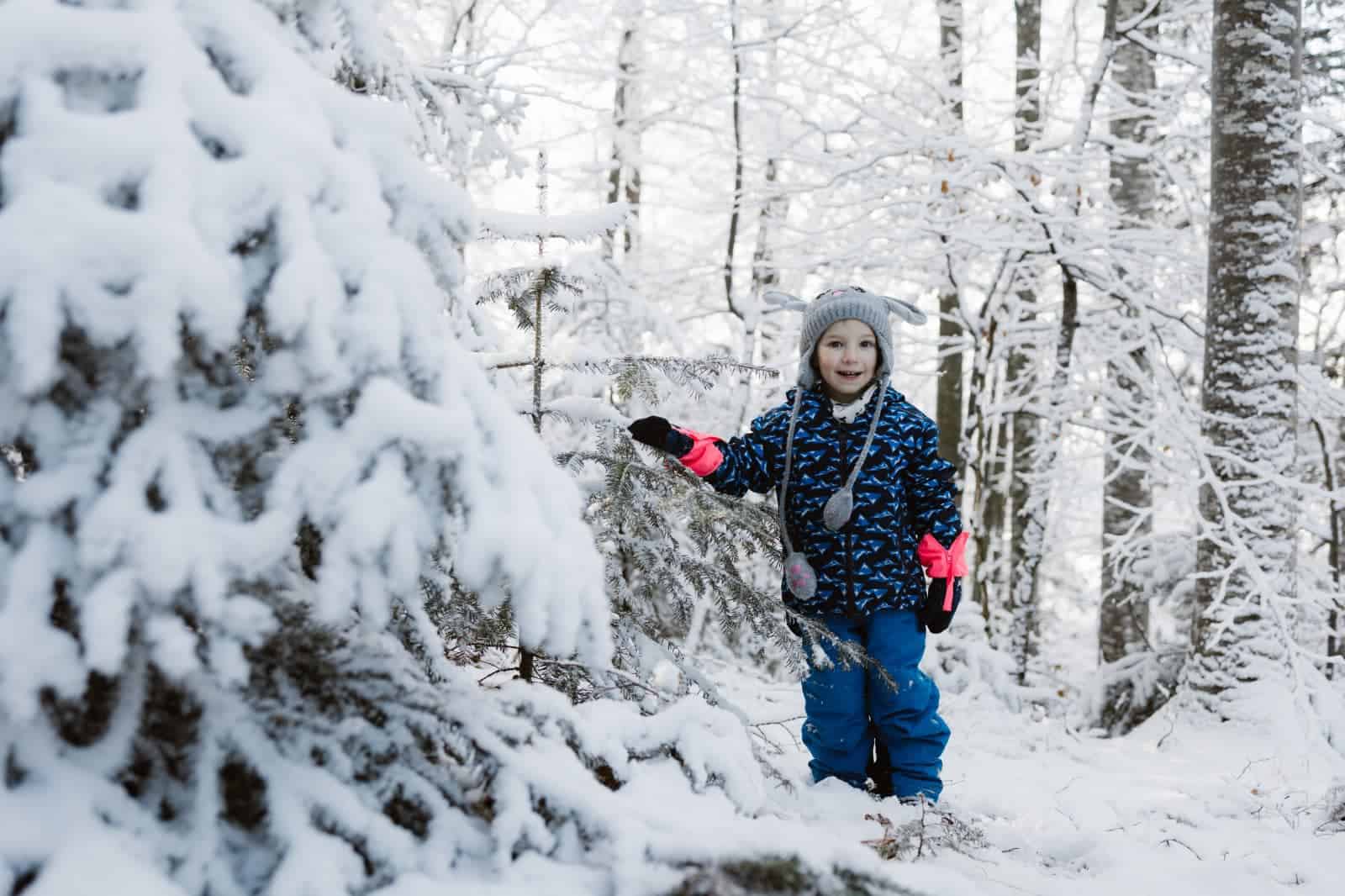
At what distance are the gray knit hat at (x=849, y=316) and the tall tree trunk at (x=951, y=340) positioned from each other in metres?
4.16

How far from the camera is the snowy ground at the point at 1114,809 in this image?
8.23 feet

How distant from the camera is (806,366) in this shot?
3.62 meters

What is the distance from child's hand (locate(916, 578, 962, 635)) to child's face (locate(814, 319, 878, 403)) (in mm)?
757

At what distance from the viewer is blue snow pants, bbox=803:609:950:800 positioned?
335 centimetres

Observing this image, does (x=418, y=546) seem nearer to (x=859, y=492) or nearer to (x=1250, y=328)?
(x=859, y=492)

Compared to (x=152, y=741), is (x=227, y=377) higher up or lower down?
higher up

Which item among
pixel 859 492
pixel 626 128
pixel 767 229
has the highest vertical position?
pixel 626 128

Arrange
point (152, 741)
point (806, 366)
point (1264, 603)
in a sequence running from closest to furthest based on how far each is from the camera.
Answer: point (152, 741)
point (806, 366)
point (1264, 603)

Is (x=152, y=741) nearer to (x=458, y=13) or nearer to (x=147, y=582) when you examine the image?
(x=147, y=582)

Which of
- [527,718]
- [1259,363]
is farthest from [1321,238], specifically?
[527,718]

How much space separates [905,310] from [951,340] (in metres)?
4.12

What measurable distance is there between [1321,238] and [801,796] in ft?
21.4

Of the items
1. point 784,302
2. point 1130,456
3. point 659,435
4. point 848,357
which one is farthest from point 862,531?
point 1130,456

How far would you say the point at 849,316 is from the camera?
349 cm
